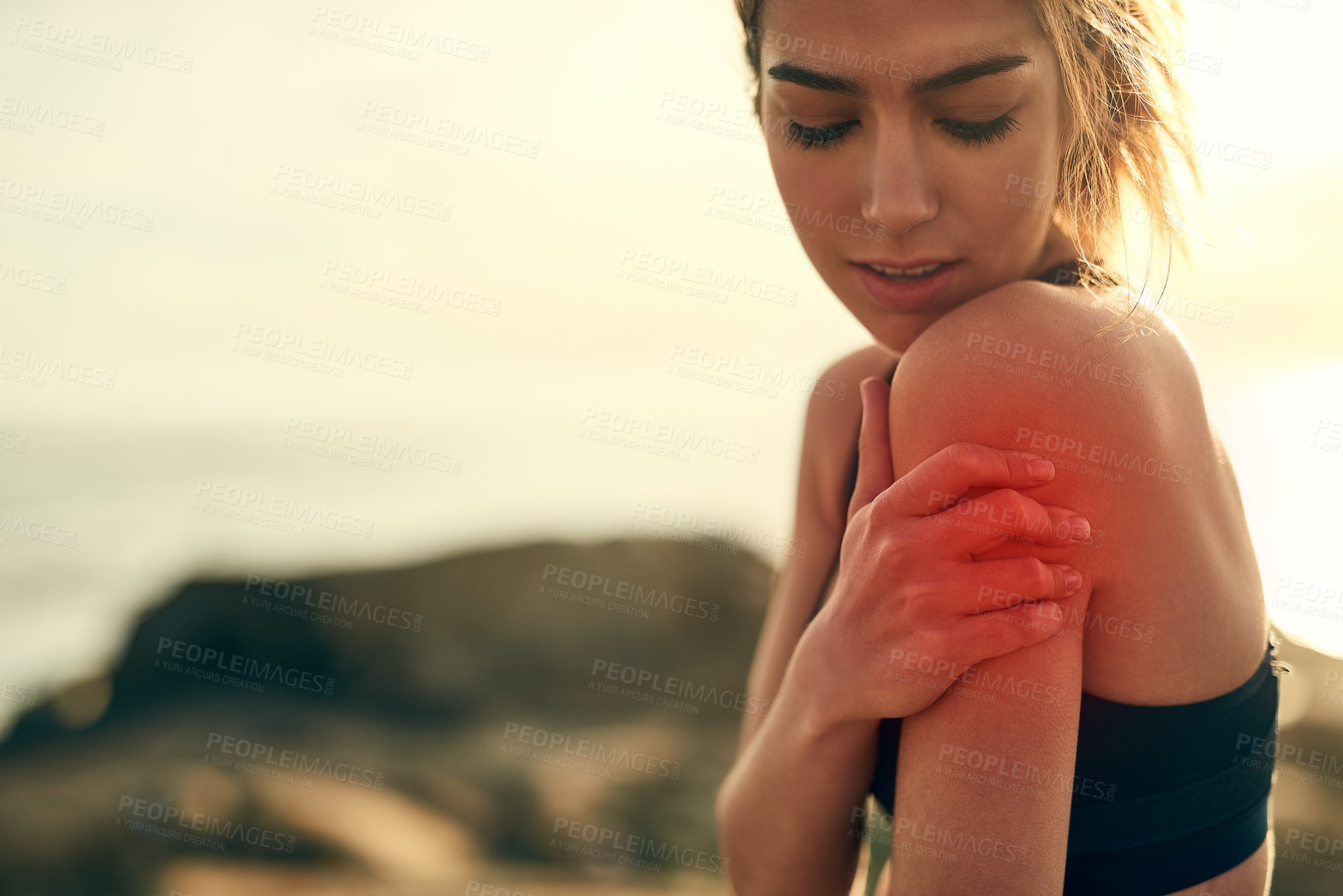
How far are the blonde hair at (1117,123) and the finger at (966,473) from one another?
0.45 metres

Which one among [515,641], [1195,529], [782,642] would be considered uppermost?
[1195,529]

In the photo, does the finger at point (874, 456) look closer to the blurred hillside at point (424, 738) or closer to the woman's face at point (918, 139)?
the woman's face at point (918, 139)

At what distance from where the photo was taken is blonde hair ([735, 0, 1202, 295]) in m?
1.37

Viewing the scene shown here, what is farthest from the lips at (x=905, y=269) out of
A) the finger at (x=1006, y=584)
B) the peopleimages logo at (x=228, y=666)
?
the peopleimages logo at (x=228, y=666)

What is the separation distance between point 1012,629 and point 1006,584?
2.3 inches

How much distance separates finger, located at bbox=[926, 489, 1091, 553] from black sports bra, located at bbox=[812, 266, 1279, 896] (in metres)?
0.30

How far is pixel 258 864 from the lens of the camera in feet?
16.4

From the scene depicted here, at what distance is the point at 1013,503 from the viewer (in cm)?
114

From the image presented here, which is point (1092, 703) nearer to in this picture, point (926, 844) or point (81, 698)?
point (926, 844)

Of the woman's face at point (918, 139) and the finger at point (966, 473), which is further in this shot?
the woman's face at point (918, 139)

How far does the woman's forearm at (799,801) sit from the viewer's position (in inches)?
58.1

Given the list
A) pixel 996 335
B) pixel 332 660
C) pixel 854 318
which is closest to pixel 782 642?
pixel 854 318

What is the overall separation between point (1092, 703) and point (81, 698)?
6956 mm

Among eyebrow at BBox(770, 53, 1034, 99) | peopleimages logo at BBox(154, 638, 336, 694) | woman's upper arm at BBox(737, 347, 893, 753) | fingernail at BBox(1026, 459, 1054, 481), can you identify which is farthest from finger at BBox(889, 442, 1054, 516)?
peopleimages logo at BBox(154, 638, 336, 694)
